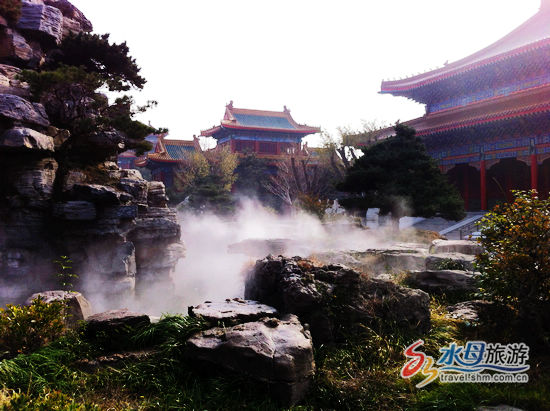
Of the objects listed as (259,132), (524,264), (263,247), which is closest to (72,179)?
(263,247)

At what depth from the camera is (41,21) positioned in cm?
931

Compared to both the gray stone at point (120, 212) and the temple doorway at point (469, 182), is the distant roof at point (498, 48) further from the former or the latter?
the gray stone at point (120, 212)

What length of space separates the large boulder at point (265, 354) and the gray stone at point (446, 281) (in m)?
3.39

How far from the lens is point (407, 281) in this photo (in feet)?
22.2

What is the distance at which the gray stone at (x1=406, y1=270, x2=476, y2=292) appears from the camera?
6078 millimetres

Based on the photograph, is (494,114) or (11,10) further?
(494,114)

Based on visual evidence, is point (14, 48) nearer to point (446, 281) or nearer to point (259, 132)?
point (446, 281)

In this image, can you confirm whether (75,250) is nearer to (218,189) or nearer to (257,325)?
(257,325)

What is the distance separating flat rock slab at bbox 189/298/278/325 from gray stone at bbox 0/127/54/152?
5.02 meters

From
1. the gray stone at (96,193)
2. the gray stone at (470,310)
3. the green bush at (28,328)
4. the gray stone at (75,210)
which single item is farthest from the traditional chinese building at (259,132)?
the green bush at (28,328)

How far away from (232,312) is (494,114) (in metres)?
17.6

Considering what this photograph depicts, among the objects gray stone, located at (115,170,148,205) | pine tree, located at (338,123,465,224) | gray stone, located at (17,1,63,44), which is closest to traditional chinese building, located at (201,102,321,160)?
pine tree, located at (338,123,465,224)

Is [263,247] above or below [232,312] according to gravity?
below

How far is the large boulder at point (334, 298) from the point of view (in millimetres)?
4285
